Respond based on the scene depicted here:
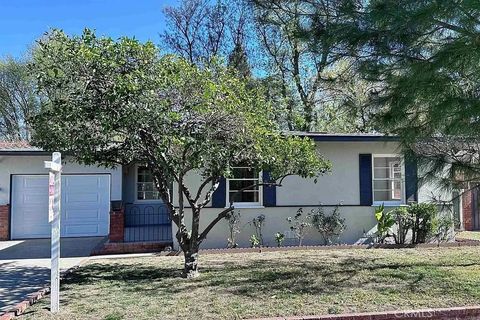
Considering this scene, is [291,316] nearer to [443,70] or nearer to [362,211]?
[443,70]

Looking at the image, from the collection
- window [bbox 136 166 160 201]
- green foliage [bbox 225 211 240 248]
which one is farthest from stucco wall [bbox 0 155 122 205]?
green foliage [bbox 225 211 240 248]

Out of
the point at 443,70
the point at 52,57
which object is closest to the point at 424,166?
the point at 443,70

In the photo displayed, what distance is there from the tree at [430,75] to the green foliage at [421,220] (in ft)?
19.3

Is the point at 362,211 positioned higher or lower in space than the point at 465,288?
higher

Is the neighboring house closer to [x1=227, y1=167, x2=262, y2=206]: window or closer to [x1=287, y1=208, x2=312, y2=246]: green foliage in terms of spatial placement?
[x1=227, y1=167, x2=262, y2=206]: window

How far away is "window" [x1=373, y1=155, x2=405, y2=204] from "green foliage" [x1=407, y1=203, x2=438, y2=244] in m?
0.92

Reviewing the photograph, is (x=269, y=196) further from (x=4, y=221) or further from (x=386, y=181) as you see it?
(x=4, y=221)

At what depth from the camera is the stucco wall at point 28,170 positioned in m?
15.0

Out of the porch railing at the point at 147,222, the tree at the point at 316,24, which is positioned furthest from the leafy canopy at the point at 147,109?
A: the porch railing at the point at 147,222

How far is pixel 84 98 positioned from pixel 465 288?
650cm

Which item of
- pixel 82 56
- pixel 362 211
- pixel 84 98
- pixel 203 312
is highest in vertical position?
pixel 82 56

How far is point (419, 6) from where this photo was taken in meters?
5.22

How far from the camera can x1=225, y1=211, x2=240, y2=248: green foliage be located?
12320 mm

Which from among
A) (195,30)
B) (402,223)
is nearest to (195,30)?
(195,30)
